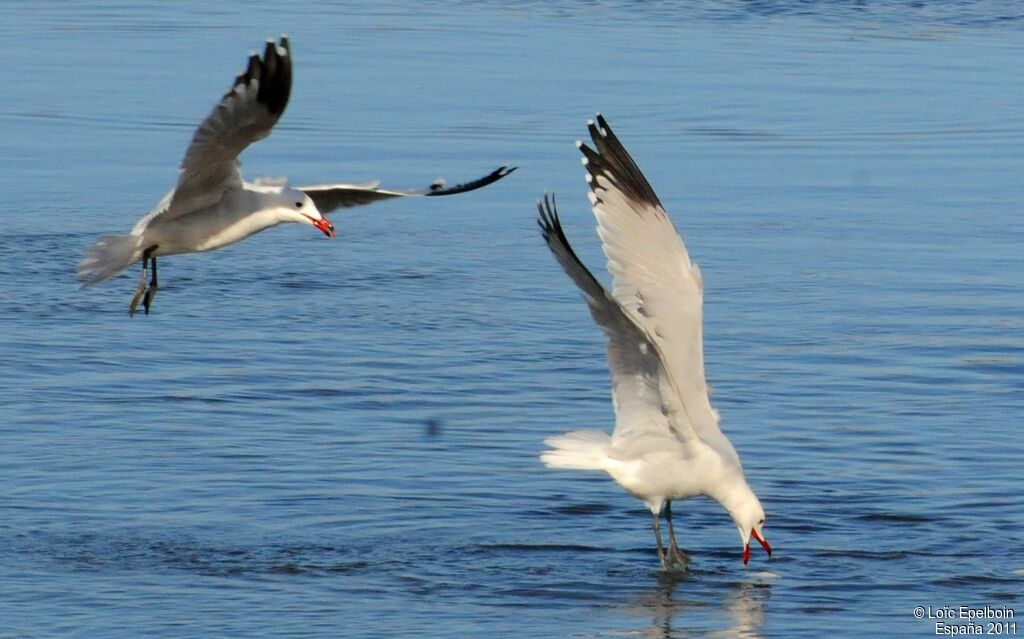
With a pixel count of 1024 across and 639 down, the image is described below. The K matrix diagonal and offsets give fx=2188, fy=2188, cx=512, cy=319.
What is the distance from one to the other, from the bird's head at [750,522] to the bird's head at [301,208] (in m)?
2.07

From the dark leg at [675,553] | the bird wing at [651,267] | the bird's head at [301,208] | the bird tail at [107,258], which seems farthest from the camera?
the bird tail at [107,258]

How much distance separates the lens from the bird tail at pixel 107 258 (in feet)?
→ 30.9

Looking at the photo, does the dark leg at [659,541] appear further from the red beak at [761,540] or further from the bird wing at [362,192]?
the bird wing at [362,192]

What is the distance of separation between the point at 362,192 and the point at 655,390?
1.96 meters

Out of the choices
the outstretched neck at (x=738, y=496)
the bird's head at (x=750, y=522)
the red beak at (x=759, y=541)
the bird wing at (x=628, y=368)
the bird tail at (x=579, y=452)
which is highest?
the bird wing at (x=628, y=368)

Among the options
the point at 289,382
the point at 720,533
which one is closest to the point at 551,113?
the point at 289,382

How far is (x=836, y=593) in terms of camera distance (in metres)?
8.34

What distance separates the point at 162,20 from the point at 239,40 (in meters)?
2.22

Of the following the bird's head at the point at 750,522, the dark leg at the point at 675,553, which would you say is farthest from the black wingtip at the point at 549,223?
the dark leg at the point at 675,553

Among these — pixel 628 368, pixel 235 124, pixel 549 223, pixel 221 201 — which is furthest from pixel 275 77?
pixel 628 368

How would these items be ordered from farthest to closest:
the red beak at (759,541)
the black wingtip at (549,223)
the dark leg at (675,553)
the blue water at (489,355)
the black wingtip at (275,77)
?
the dark leg at (675,553) → the red beak at (759,541) → the blue water at (489,355) → the black wingtip at (275,77) → the black wingtip at (549,223)

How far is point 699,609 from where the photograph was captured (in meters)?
8.27

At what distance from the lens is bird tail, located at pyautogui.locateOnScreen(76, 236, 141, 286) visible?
370 inches

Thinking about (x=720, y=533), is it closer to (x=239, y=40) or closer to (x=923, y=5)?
(x=239, y=40)
